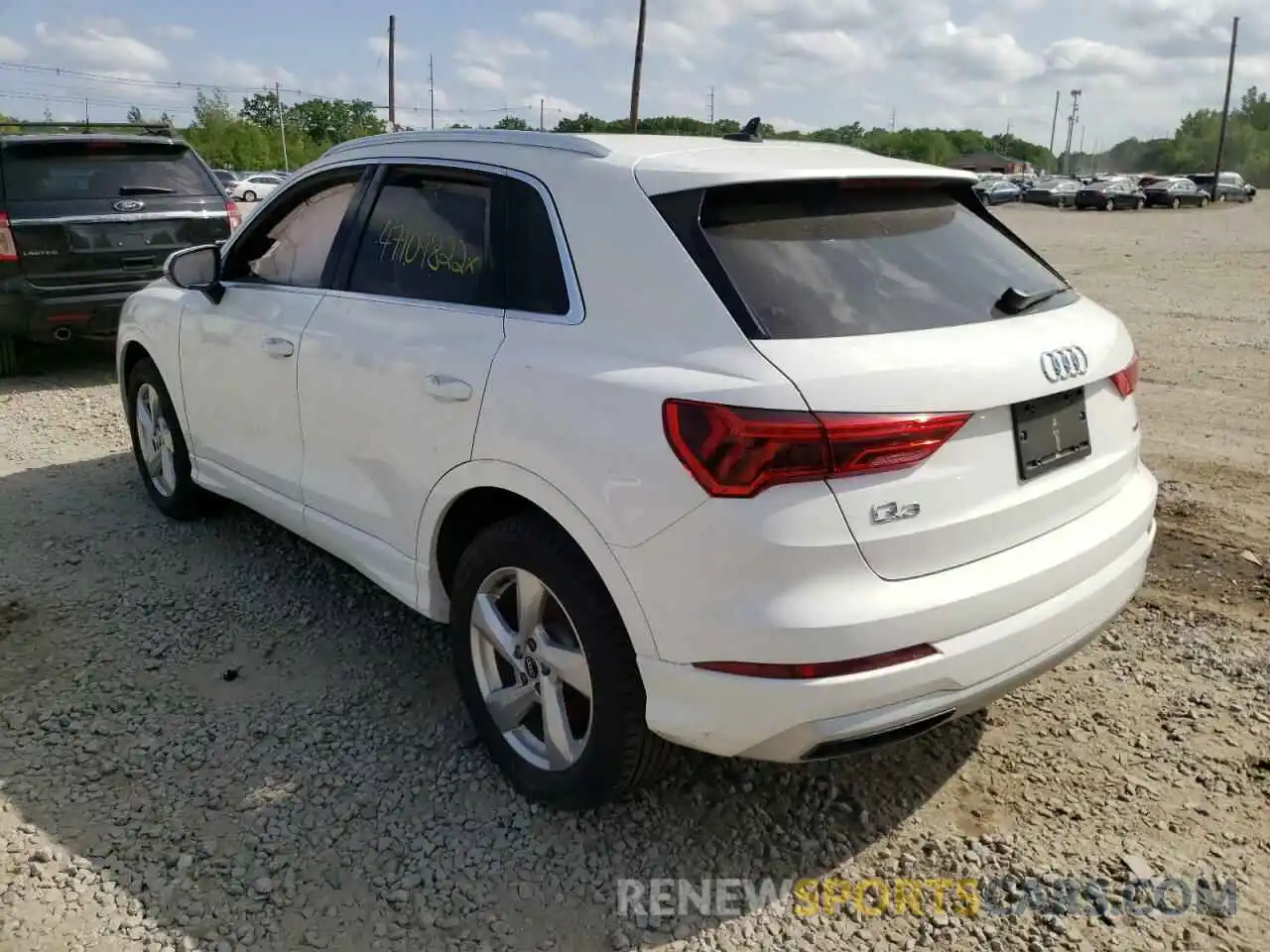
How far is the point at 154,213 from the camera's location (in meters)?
8.41

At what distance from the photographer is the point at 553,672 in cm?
285

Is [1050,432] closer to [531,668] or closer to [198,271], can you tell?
[531,668]

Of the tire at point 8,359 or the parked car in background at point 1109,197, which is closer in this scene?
the tire at point 8,359

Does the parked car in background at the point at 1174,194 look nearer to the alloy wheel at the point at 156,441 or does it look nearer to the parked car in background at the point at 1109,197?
the parked car in background at the point at 1109,197

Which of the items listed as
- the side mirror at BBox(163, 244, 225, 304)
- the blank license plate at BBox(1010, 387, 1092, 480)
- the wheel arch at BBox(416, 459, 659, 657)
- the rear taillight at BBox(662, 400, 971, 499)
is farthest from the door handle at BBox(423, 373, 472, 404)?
the side mirror at BBox(163, 244, 225, 304)

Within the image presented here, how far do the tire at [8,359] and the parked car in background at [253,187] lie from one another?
20481mm

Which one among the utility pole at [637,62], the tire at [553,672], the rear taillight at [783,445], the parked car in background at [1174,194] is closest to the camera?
the rear taillight at [783,445]

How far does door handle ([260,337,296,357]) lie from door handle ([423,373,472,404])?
36.2 inches

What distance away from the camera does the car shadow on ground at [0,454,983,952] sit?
264 centimetres

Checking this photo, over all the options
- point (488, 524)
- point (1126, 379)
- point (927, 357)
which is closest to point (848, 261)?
point (927, 357)

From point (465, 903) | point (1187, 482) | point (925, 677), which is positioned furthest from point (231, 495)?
point (1187, 482)

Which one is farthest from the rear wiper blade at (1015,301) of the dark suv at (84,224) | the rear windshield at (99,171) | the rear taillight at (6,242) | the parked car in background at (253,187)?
the parked car in background at (253,187)

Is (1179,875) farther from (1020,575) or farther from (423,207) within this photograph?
(423,207)

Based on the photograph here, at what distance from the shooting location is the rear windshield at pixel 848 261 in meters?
2.49
